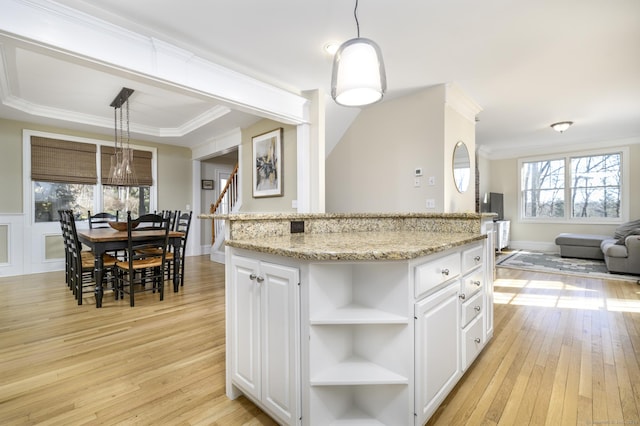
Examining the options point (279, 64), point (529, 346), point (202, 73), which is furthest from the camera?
point (279, 64)

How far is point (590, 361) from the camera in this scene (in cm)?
206

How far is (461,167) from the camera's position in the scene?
383 cm

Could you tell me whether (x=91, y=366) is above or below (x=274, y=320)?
below

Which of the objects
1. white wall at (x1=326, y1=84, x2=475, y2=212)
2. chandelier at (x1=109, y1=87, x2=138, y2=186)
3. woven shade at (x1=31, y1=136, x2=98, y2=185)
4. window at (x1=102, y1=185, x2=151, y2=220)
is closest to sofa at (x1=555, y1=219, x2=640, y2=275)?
white wall at (x1=326, y1=84, x2=475, y2=212)

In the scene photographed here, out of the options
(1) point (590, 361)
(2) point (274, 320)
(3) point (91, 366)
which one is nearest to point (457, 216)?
(1) point (590, 361)

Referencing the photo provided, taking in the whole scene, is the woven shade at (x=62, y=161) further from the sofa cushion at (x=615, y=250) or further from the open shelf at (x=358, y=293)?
the sofa cushion at (x=615, y=250)

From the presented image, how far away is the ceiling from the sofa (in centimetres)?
194

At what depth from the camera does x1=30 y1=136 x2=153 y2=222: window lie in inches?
192

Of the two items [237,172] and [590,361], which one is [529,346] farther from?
[237,172]

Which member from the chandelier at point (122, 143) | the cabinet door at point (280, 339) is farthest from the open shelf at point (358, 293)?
the chandelier at point (122, 143)

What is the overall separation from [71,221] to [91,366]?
72.8 inches

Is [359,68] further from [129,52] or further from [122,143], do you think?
[122,143]

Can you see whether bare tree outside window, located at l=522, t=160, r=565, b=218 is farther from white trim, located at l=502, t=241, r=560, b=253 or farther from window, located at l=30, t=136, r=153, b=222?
window, located at l=30, t=136, r=153, b=222

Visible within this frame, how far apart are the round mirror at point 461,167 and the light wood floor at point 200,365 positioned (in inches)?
59.0
